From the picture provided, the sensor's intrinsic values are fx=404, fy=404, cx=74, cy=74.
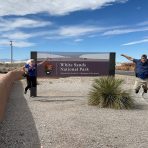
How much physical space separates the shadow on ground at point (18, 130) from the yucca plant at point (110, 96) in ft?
8.39

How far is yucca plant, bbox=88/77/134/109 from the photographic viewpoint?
1402 centimetres

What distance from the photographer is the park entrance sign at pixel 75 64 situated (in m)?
18.2

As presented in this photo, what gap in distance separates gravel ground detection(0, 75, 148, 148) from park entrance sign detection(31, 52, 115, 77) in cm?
372

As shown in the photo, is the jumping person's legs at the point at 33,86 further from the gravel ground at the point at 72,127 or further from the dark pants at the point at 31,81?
the gravel ground at the point at 72,127

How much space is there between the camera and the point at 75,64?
18.4m

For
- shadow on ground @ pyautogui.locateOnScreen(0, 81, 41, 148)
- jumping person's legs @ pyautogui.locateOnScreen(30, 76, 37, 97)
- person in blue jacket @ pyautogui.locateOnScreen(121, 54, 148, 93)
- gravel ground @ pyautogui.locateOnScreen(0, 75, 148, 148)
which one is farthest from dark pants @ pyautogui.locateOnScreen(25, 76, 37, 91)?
person in blue jacket @ pyautogui.locateOnScreen(121, 54, 148, 93)

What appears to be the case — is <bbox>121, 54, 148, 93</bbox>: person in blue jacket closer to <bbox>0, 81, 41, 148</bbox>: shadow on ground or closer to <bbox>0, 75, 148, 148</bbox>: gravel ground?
<bbox>0, 75, 148, 148</bbox>: gravel ground

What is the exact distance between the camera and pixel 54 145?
27.3ft

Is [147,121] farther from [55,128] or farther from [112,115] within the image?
[55,128]

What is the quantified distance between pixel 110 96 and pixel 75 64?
446cm

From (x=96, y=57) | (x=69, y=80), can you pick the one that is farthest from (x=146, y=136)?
(x=69, y=80)

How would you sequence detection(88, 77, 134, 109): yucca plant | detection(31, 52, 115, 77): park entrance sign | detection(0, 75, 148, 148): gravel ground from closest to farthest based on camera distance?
detection(0, 75, 148, 148): gravel ground, detection(88, 77, 134, 109): yucca plant, detection(31, 52, 115, 77): park entrance sign

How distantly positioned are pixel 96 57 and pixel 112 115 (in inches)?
253

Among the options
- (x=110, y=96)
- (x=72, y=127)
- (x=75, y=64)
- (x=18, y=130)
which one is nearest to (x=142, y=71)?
(x=110, y=96)
